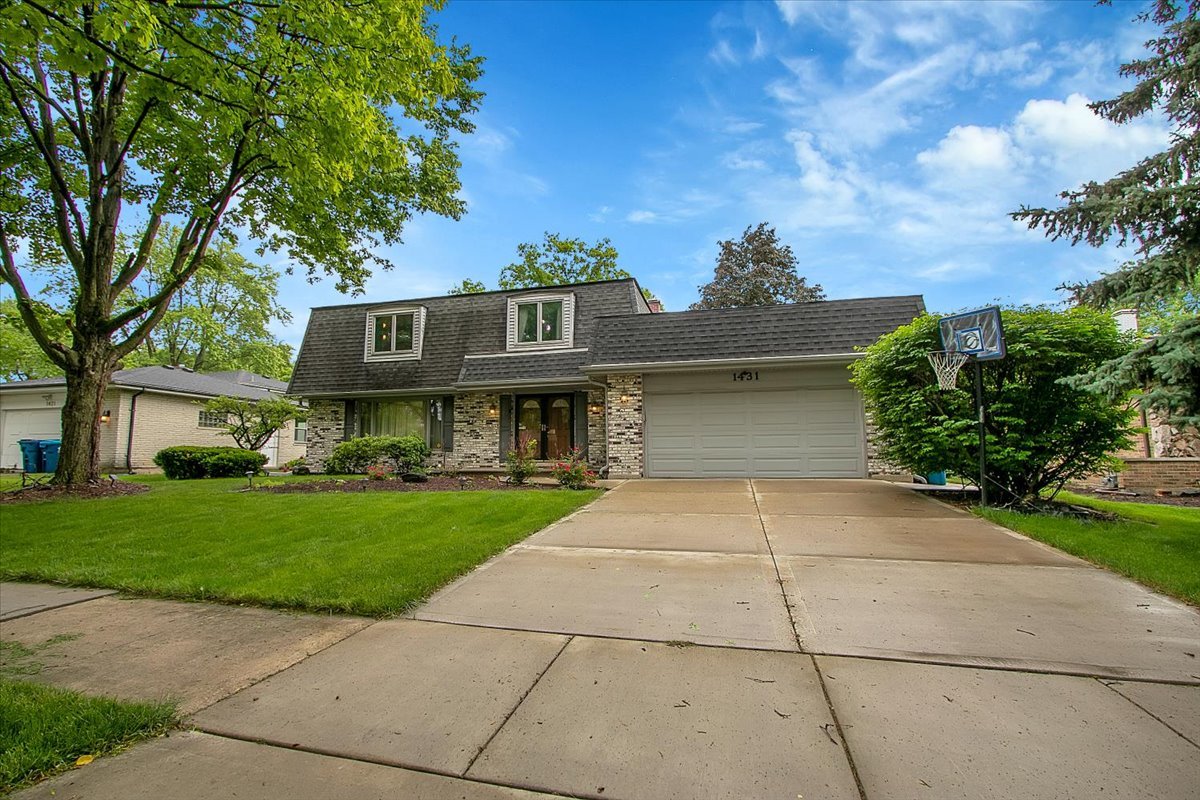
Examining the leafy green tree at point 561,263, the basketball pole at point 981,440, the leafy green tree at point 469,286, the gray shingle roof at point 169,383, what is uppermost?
the leafy green tree at point 561,263

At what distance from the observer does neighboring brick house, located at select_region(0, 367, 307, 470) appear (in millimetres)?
16359

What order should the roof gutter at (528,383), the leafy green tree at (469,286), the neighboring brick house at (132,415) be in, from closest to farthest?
1. the roof gutter at (528,383)
2. the neighboring brick house at (132,415)
3. the leafy green tree at (469,286)

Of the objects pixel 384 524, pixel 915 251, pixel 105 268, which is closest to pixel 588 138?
pixel 915 251

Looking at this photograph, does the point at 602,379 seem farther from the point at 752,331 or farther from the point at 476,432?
the point at 476,432

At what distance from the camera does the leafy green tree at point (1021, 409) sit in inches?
252

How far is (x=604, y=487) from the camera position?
380 inches

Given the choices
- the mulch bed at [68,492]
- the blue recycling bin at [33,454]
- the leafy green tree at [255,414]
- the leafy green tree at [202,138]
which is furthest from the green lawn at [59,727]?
the blue recycling bin at [33,454]

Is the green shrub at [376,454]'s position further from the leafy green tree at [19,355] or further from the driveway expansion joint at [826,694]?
the leafy green tree at [19,355]

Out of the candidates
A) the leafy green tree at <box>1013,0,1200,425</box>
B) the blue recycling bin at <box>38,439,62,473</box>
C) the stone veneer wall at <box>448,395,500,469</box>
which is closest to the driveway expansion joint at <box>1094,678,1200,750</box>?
the leafy green tree at <box>1013,0,1200,425</box>

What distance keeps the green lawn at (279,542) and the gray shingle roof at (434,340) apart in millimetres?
6072

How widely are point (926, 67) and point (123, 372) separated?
2470cm

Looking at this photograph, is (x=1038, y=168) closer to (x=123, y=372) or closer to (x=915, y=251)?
(x=915, y=251)

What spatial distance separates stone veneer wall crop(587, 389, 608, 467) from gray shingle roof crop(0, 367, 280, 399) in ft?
46.3

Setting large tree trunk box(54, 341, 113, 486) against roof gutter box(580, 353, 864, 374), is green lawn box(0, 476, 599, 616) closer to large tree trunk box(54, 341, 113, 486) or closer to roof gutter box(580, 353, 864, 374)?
large tree trunk box(54, 341, 113, 486)
